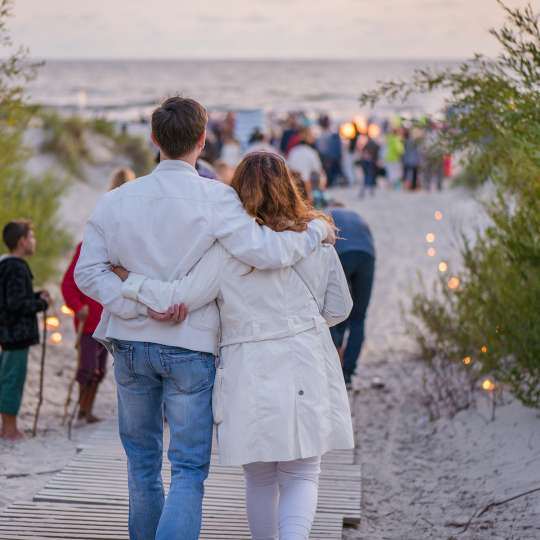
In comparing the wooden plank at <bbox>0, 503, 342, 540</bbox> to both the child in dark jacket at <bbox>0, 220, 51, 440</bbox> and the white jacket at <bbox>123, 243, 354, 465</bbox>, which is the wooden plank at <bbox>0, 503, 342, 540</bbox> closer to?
the white jacket at <bbox>123, 243, 354, 465</bbox>

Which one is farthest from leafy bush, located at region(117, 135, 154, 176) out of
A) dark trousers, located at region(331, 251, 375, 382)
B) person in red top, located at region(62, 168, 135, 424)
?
person in red top, located at region(62, 168, 135, 424)

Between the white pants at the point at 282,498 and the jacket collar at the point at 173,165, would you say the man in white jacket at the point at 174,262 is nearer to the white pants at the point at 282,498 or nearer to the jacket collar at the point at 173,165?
the jacket collar at the point at 173,165

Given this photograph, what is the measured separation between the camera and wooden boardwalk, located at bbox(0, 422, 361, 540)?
4.18 meters

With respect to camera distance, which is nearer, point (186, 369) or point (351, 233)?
point (186, 369)

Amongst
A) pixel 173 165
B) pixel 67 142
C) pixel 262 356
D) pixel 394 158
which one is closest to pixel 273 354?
pixel 262 356

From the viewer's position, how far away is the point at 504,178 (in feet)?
22.5

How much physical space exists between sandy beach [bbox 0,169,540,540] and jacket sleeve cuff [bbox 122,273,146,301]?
187 centimetres

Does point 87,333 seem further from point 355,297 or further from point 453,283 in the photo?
point 453,283

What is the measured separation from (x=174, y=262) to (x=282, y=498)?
0.93 meters

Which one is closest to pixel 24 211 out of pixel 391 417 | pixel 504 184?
pixel 391 417

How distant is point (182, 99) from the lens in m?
3.38

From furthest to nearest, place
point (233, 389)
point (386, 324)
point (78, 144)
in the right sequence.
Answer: point (78, 144), point (386, 324), point (233, 389)

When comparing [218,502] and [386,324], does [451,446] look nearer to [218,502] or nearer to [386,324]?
[218,502]

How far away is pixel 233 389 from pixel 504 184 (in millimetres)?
3691
